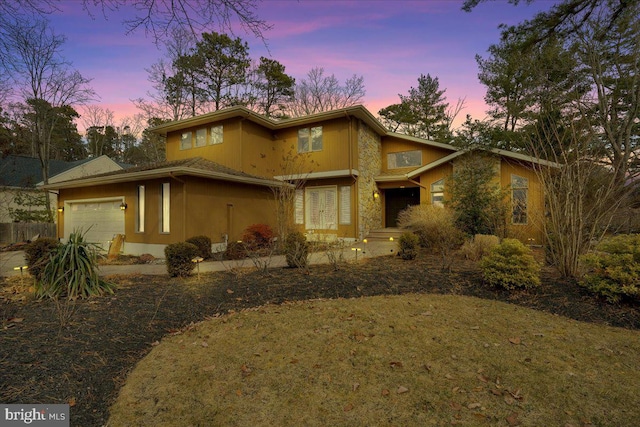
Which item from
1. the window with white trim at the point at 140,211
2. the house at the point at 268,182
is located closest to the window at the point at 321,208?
the house at the point at 268,182

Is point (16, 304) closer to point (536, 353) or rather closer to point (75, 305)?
point (75, 305)

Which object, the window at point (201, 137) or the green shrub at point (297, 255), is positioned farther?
the window at point (201, 137)

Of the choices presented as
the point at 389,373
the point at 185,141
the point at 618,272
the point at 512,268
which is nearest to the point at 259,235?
the point at 185,141

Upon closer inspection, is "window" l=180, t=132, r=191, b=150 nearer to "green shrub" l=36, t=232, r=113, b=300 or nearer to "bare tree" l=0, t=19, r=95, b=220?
"bare tree" l=0, t=19, r=95, b=220

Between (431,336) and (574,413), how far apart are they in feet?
4.46

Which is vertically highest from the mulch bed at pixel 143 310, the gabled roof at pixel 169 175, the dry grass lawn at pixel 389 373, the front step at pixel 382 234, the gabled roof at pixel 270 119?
the gabled roof at pixel 270 119

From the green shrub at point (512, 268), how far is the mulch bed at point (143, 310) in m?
0.18

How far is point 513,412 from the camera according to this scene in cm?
227

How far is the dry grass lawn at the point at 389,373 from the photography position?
7.47 ft

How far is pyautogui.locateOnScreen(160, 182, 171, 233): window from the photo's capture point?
10.2m

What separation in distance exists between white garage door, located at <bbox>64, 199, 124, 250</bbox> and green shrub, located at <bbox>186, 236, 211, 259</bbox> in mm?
4143

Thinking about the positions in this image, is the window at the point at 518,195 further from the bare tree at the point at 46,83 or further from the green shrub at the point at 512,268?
the bare tree at the point at 46,83

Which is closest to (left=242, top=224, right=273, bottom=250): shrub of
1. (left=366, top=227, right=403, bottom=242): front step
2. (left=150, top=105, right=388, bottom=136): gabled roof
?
(left=366, top=227, right=403, bottom=242): front step

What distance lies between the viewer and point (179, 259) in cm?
637
